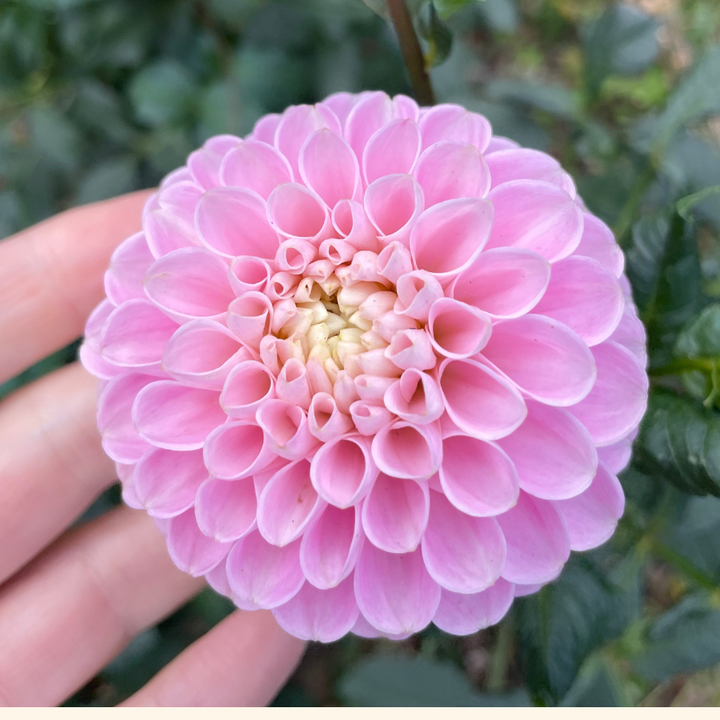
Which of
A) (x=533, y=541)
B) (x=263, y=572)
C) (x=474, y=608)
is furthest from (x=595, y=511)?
(x=263, y=572)

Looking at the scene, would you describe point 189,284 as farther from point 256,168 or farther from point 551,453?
point 551,453

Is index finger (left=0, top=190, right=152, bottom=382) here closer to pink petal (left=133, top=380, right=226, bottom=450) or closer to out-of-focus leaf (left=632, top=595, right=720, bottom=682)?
pink petal (left=133, top=380, right=226, bottom=450)

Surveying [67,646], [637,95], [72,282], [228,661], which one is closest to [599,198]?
[637,95]

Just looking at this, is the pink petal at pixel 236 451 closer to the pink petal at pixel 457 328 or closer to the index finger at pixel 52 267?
the pink petal at pixel 457 328

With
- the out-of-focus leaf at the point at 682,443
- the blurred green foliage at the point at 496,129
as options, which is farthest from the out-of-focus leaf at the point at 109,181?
the out-of-focus leaf at the point at 682,443

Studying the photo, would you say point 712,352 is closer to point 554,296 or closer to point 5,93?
point 554,296
